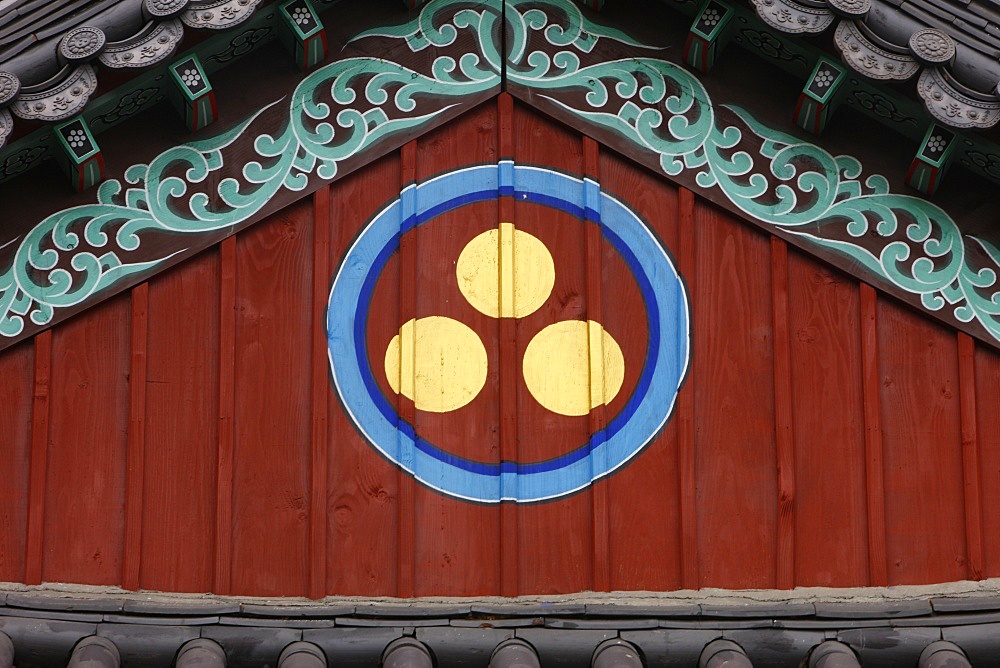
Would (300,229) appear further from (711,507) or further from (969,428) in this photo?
(969,428)

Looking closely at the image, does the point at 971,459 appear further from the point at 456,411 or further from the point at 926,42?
the point at 456,411

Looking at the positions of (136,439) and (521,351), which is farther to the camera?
(521,351)

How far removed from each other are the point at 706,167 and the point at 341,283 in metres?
1.92

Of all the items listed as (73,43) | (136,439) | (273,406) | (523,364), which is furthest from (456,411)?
(73,43)

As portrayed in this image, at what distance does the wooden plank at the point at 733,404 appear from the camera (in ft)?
24.8

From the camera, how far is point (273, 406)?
764 cm

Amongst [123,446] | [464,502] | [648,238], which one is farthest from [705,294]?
[123,446]

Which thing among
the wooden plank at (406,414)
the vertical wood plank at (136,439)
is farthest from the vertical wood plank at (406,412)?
the vertical wood plank at (136,439)

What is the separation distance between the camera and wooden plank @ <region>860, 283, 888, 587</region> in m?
7.52

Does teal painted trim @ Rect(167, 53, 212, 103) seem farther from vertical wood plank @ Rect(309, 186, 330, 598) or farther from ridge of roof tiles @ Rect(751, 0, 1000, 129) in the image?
ridge of roof tiles @ Rect(751, 0, 1000, 129)

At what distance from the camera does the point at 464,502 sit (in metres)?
7.60

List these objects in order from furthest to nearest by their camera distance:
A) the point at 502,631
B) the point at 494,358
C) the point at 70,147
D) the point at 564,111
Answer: the point at 564,111, the point at 494,358, the point at 70,147, the point at 502,631

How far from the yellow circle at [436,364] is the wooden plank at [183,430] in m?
0.83

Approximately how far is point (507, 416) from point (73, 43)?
2.65m
